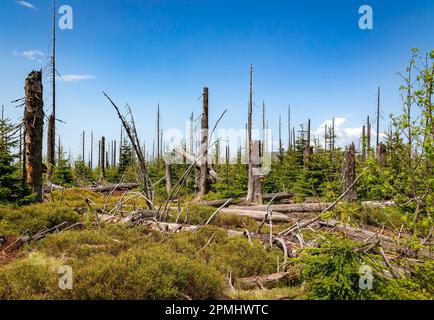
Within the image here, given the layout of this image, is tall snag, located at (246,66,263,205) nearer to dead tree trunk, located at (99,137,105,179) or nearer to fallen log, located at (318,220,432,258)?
fallen log, located at (318,220,432,258)

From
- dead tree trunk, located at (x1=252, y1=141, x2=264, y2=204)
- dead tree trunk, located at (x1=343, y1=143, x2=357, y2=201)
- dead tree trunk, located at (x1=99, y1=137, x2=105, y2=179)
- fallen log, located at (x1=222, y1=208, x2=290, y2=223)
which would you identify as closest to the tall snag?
dead tree trunk, located at (x1=252, y1=141, x2=264, y2=204)

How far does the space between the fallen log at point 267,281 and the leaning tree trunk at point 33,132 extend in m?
9.02

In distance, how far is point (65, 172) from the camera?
21266mm

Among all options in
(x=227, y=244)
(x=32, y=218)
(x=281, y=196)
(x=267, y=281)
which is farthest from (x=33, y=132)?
(x=281, y=196)

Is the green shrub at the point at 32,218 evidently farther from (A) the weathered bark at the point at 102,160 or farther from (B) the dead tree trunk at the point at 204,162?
(A) the weathered bark at the point at 102,160

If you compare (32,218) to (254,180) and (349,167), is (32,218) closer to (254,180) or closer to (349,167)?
(254,180)

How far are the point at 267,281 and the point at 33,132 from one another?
9942 mm

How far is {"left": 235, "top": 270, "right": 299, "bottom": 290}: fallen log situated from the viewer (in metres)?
4.99

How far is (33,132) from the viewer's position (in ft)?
36.5

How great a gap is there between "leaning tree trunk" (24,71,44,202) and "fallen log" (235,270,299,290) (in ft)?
29.6
